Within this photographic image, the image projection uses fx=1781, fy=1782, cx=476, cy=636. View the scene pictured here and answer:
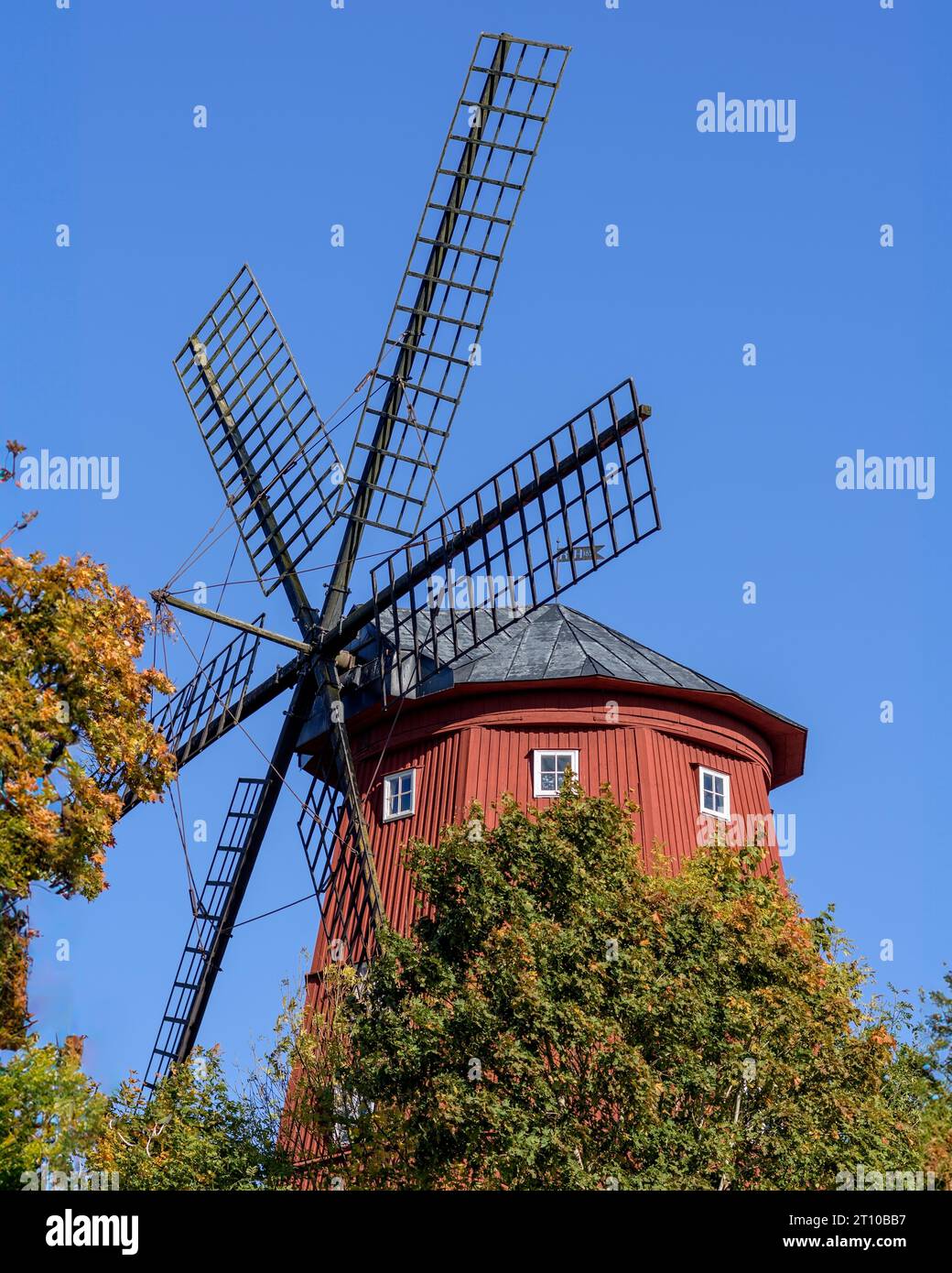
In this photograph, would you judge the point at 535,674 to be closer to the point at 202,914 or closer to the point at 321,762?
the point at 321,762

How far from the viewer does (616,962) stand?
60.8 feet

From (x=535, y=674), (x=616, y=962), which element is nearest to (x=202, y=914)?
(x=535, y=674)

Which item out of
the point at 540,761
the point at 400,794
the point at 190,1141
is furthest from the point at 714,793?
the point at 190,1141

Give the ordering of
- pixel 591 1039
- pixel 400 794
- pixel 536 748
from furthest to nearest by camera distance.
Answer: pixel 400 794, pixel 536 748, pixel 591 1039

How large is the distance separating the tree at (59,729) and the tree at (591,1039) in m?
3.49

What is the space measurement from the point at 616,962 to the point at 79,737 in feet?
20.1

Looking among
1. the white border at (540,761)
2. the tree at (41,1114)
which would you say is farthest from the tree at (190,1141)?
the white border at (540,761)

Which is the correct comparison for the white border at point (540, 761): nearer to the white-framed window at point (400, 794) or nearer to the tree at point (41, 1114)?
the white-framed window at point (400, 794)

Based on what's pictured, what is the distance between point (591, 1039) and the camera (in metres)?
17.8

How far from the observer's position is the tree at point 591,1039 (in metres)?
17.5

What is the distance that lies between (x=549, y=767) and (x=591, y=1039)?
890 cm

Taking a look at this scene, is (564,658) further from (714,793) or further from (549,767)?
(714,793)

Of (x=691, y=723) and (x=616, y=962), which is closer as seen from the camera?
(x=616, y=962)

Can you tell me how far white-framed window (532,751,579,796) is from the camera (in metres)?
26.3
